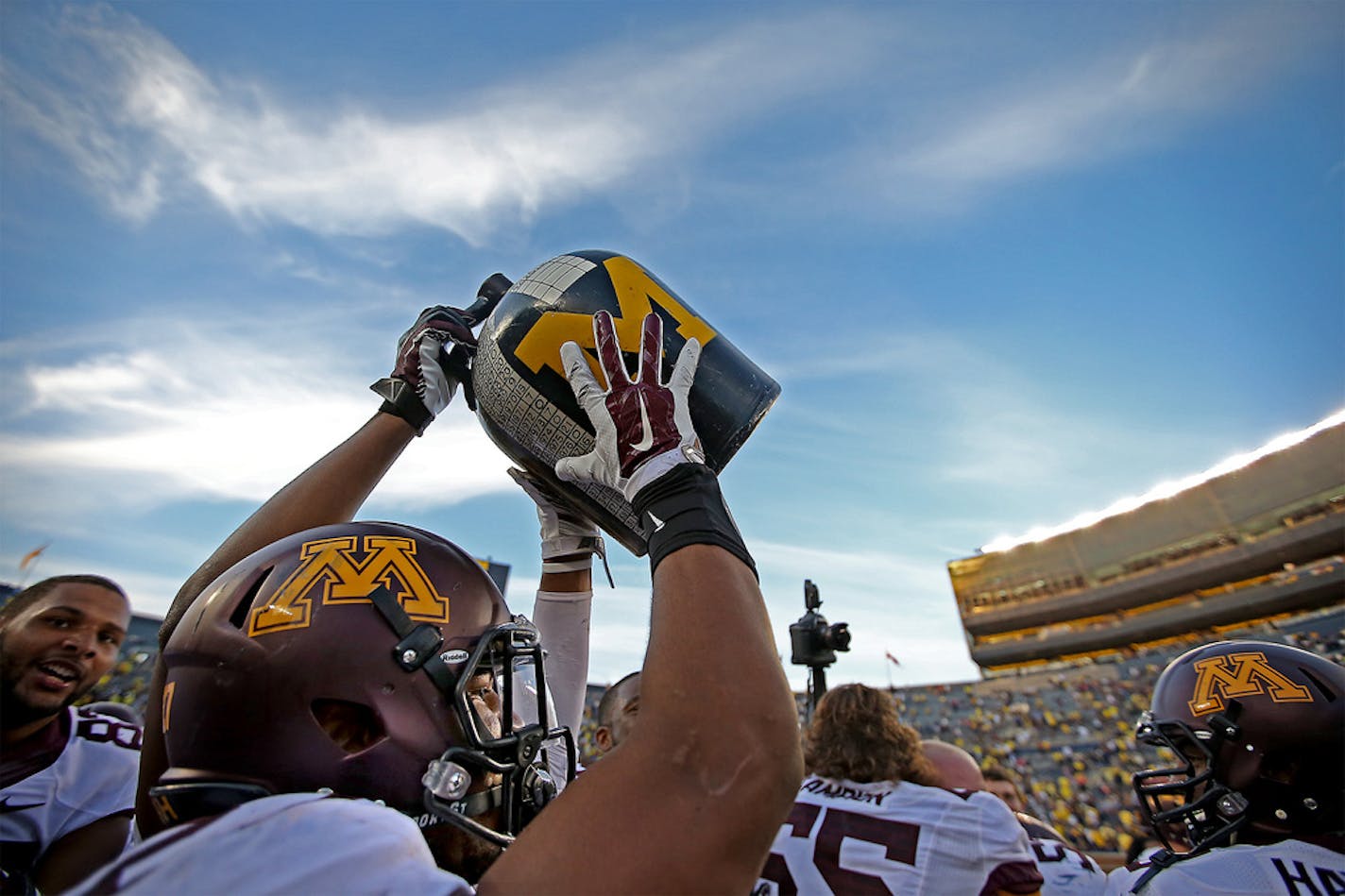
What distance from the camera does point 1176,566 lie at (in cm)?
3416

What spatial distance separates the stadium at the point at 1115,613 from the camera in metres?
23.6

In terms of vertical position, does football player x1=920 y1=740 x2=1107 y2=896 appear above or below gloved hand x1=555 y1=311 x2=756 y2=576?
below

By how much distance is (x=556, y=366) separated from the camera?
7.52 feet

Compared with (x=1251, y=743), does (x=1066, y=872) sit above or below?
below

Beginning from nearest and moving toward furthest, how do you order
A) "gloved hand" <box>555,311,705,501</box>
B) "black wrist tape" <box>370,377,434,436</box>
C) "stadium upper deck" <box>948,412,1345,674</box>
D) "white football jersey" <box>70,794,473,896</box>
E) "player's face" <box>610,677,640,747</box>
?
"white football jersey" <box>70,794,473,896</box> < "gloved hand" <box>555,311,705,501</box> < "black wrist tape" <box>370,377,434,436</box> < "player's face" <box>610,677,640,747</box> < "stadium upper deck" <box>948,412,1345,674</box>

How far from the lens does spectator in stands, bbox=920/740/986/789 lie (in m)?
4.74

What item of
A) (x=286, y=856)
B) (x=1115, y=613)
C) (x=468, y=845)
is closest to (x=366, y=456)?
(x=468, y=845)

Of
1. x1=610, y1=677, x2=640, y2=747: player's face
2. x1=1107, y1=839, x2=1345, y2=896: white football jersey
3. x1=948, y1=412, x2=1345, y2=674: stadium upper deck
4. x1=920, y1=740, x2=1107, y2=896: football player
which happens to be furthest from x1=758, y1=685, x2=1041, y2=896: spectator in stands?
→ x1=948, y1=412, x2=1345, y2=674: stadium upper deck

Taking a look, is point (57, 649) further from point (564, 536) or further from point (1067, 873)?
point (1067, 873)

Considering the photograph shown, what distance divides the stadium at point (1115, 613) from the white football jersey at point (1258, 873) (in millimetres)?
20123

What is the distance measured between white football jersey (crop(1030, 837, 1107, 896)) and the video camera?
62.9 inches

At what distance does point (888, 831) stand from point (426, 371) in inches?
103

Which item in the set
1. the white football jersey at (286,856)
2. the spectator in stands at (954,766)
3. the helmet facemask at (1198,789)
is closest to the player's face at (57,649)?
the white football jersey at (286,856)

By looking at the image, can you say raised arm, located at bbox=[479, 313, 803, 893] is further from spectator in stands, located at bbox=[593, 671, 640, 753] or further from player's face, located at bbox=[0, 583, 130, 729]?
player's face, located at bbox=[0, 583, 130, 729]
